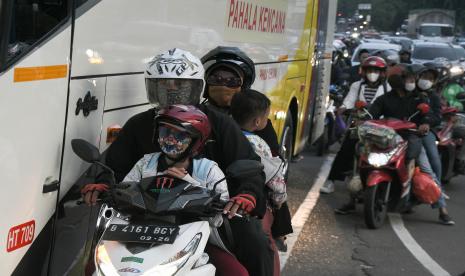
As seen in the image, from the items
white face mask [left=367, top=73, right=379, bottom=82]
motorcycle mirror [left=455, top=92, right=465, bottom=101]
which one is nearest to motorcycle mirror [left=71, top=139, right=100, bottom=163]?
white face mask [left=367, top=73, right=379, bottom=82]

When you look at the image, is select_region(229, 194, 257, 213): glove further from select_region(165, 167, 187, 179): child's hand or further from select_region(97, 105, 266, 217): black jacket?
select_region(97, 105, 266, 217): black jacket

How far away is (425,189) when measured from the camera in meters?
8.73

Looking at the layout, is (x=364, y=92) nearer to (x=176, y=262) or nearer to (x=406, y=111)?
(x=406, y=111)

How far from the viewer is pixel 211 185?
4.00 m

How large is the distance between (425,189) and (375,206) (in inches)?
26.2

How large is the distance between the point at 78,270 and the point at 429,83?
17.9 ft

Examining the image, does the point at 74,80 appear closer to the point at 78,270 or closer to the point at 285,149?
the point at 78,270

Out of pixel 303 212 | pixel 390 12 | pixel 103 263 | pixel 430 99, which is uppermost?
pixel 390 12

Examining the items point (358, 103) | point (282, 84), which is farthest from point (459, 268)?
point (282, 84)

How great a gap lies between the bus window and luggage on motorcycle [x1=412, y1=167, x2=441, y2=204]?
18.4ft

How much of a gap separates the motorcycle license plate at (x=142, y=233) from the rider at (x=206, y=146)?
768 millimetres

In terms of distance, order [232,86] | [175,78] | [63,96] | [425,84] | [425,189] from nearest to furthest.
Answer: [63,96] → [175,78] → [232,86] → [425,189] → [425,84]

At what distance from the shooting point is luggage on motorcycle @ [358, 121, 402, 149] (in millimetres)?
8352

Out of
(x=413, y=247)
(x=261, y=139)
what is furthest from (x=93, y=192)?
(x=413, y=247)
